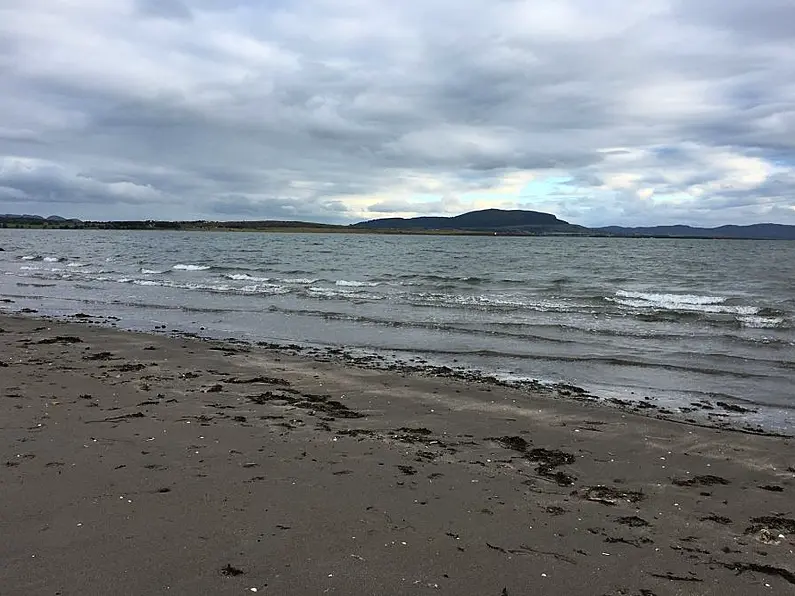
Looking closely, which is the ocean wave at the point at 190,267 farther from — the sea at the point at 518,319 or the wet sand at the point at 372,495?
the wet sand at the point at 372,495

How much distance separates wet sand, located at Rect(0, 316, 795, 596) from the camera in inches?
163

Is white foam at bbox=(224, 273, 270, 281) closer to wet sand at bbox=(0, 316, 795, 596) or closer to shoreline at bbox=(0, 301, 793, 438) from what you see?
shoreline at bbox=(0, 301, 793, 438)

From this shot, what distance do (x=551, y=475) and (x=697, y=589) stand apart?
2.19 m

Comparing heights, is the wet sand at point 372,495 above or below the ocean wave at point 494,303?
below

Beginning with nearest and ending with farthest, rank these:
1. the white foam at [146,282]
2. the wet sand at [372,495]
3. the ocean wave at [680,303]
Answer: the wet sand at [372,495] → the ocean wave at [680,303] → the white foam at [146,282]

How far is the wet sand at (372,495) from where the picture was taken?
13.6 ft

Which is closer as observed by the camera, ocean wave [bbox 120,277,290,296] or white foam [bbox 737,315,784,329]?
white foam [bbox 737,315,784,329]

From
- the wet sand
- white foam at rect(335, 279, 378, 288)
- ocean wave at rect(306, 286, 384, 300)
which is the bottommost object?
the wet sand

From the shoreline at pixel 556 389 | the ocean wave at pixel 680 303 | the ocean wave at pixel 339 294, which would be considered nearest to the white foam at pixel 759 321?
the ocean wave at pixel 680 303

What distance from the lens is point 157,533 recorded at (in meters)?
4.55

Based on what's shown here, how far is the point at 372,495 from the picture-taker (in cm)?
546

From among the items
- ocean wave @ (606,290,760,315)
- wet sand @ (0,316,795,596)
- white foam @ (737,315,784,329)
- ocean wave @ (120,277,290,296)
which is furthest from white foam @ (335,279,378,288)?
wet sand @ (0,316,795,596)

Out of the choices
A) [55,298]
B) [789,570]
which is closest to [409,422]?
[789,570]

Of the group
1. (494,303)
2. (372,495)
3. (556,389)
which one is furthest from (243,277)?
(372,495)
